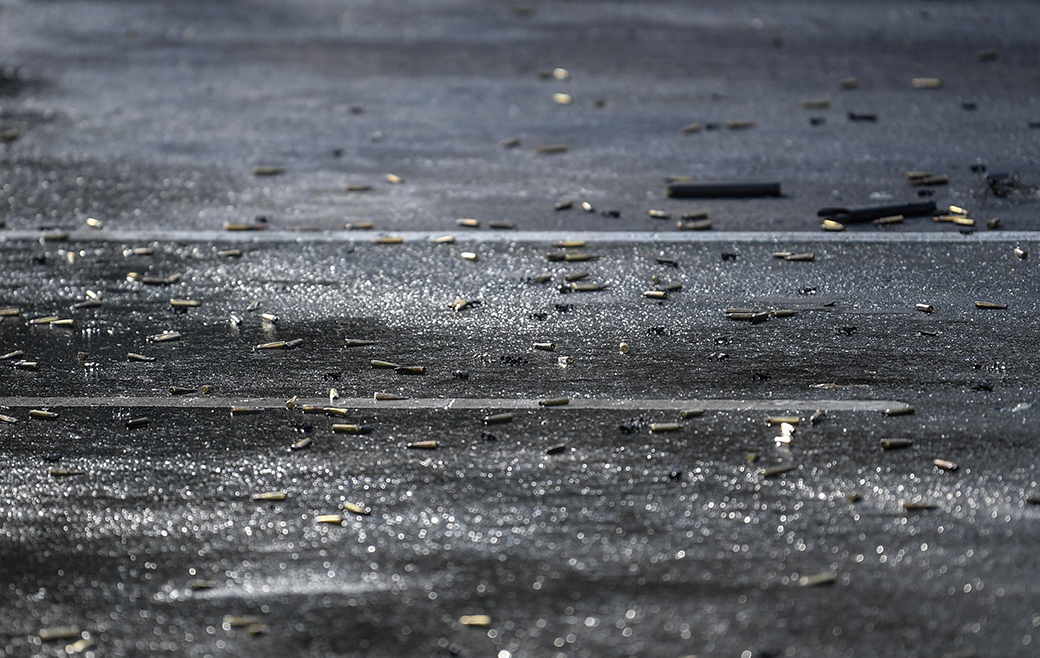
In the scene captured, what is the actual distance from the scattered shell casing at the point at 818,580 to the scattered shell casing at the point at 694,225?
4.36m

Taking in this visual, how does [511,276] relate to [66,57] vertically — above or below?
below

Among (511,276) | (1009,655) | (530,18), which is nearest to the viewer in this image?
(1009,655)

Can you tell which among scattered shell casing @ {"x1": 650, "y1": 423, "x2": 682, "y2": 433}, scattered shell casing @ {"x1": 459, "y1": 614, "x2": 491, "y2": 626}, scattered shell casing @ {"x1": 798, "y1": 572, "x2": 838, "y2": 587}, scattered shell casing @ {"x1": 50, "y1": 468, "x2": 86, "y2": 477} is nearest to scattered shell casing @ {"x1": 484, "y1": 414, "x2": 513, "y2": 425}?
scattered shell casing @ {"x1": 650, "y1": 423, "x2": 682, "y2": 433}

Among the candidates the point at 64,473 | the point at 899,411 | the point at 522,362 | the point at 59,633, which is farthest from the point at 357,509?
the point at 899,411

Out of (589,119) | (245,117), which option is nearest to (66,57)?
(245,117)

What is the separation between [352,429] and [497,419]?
30.6 inches

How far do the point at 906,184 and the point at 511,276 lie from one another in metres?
3.55

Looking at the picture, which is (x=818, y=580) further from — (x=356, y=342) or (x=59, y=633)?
(x=356, y=342)

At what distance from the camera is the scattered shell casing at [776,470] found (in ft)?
18.4

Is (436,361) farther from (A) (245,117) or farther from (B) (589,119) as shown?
(A) (245,117)

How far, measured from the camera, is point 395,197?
9.73 metres

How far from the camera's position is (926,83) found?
39.3ft

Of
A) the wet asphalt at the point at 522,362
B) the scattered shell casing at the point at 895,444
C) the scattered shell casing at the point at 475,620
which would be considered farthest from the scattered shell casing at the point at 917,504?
the scattered shell casing at the point at 475,620

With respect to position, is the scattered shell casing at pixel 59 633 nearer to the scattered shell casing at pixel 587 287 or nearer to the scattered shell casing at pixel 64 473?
the scattered shell casing at pixel 64 473
